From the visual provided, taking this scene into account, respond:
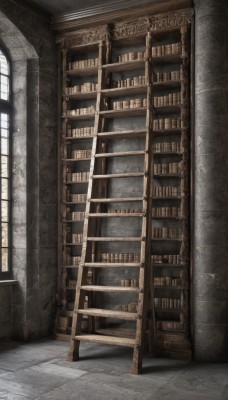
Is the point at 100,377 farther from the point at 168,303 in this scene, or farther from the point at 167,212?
the point at 167,212

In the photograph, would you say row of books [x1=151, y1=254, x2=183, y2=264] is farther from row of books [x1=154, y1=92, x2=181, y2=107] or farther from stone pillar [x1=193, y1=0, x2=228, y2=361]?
row of books [x1=154, y1=92, x2=181, y2=107]

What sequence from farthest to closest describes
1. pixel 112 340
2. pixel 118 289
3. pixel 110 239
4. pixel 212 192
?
1. pixel 110 239
2. pixel 212 192
3. pixel 118 289
4. pixel 112 340

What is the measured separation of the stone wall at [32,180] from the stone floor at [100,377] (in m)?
0.68

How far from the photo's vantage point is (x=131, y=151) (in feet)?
18.9

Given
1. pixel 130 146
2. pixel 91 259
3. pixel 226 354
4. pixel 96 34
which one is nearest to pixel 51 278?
pixel 91 259

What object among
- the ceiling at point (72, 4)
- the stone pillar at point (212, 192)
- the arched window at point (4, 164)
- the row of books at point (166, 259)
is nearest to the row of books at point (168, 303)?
the stone pillar at point (212, 192)

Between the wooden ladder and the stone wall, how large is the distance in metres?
0.70

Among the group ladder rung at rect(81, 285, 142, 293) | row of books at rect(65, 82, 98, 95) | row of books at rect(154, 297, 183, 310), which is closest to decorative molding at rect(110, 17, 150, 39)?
row of books at rect(65, 82, 98, 95)

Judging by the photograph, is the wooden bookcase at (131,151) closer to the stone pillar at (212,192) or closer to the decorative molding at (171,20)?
the decorative molding at (171,20)

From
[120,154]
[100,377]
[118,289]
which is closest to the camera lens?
[100,377]

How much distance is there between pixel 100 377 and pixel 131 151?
2732mm

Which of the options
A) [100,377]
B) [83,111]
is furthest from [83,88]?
[100,377]

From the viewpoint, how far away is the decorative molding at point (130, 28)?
5902 millimetres

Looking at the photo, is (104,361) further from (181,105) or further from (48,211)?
(181,105)
